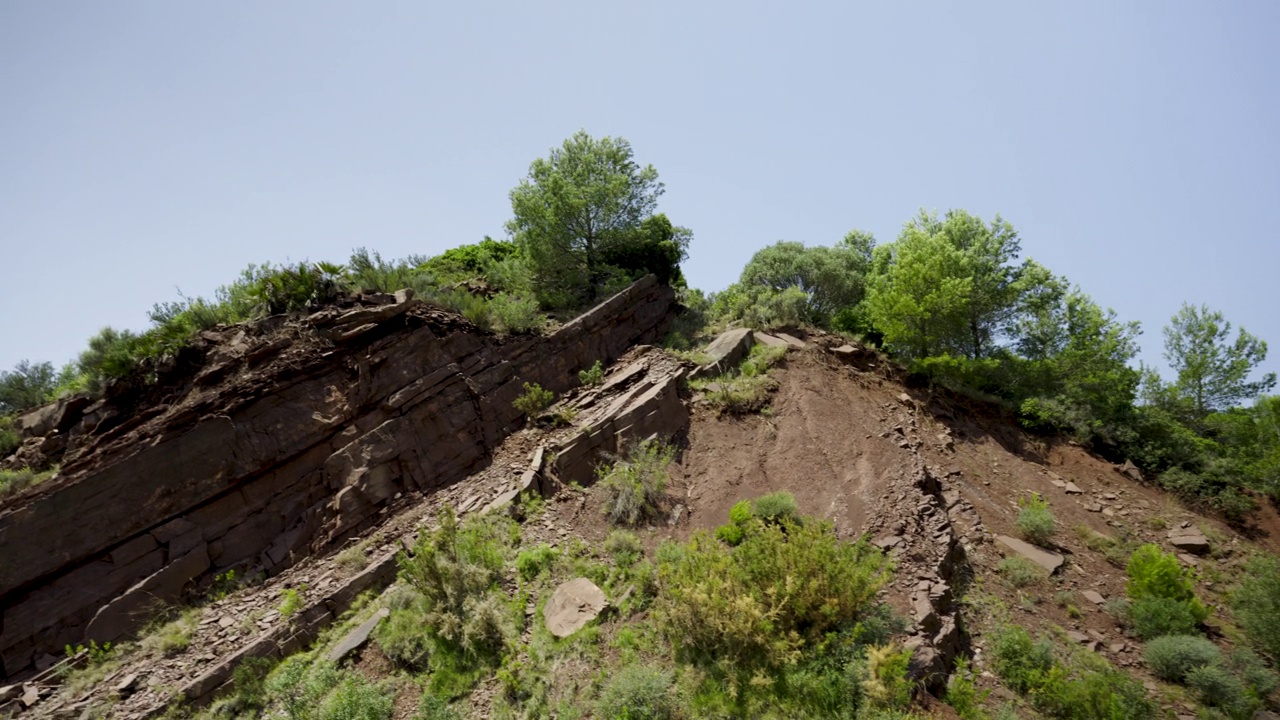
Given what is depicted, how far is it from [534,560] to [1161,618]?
10811 millimetres

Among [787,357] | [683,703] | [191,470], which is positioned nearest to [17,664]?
[191,470]

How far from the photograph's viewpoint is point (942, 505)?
11758 millimetres

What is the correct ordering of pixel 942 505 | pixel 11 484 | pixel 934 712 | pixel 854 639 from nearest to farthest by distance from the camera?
pixel 934 712 < pixel 854 639 < pixel 11 484 < pixel 942 505

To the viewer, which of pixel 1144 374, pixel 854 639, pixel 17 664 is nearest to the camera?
pixel 854 639

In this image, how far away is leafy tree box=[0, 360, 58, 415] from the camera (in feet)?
51.1

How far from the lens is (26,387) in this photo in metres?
16.3

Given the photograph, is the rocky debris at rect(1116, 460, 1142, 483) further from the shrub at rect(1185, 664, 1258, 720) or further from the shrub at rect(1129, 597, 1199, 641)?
the shrub at rect(1185, 664, 1258, 720)

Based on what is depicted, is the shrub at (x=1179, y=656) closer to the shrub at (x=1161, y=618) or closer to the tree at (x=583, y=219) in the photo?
the shrub at (x=1161, y=618)

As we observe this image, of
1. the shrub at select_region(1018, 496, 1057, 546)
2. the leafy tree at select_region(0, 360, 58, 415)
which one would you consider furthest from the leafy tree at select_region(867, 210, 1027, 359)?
the leafy tree at select_region(0, 360, 58, 415)

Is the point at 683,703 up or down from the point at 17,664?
down

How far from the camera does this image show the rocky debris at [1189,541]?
12609 mm

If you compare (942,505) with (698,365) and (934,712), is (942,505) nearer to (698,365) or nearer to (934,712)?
(934,712)

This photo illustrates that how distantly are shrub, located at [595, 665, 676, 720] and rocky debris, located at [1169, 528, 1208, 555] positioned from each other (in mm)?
12529

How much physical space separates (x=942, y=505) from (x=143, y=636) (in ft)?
49.1
